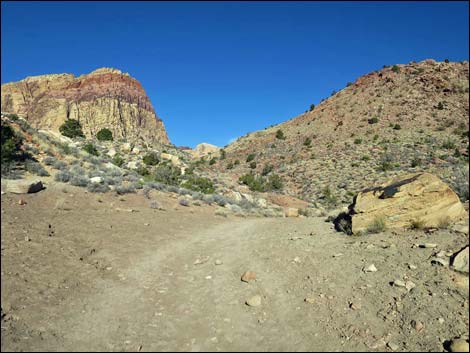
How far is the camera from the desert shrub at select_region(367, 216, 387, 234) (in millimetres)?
9301

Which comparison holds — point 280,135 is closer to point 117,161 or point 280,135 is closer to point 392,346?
point 117,161

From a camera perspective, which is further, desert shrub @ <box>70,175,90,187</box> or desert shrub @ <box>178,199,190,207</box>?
desert shrub @ <box>178,199,190,207</box>

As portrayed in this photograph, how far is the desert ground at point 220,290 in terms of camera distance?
17.3 feet

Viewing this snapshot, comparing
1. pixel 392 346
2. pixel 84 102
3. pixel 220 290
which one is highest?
pixel 84 102

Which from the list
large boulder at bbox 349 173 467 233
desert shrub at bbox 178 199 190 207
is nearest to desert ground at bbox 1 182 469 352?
large boulder at bbox 349 173 467 233

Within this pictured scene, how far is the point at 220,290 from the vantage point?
7211mm

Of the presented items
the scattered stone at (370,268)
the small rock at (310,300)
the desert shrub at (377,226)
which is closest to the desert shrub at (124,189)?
the desert shrub at (377,226)

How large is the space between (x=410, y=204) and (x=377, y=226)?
→ 1.07 meters

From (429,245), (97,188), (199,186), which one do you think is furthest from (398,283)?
(199,186)

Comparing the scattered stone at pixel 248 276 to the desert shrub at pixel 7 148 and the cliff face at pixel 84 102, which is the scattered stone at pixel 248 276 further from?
the cliff face at pixel 84 102

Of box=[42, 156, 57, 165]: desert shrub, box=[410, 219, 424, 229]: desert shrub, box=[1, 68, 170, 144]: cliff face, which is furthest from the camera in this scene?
box=[1, 68, 170, 144]: cliff face

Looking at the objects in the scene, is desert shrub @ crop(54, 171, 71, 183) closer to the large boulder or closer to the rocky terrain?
the rocky terrain

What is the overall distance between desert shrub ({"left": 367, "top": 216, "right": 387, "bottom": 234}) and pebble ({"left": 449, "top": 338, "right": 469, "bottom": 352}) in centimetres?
454

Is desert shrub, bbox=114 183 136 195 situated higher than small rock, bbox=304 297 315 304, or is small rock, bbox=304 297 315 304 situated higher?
desert shrub, bbox=114 183 136 195
